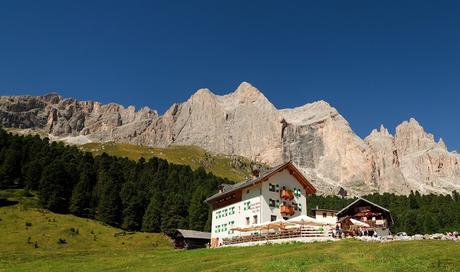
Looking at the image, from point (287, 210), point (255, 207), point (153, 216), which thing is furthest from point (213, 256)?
point (153, 216)

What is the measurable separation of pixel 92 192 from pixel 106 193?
239 inches

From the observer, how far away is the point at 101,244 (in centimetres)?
8906

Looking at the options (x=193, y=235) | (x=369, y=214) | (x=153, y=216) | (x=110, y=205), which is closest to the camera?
(x=369, y=214)

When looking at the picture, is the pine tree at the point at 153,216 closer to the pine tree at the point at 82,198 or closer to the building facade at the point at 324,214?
the pine tree at the point at 82,198

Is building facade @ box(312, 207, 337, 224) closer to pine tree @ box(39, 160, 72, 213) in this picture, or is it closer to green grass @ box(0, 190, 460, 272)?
green grass @ box(0, 190, 460, 272)

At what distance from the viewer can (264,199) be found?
77.5 m

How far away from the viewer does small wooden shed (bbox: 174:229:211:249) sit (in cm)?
8962

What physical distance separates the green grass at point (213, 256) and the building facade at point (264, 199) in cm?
1805

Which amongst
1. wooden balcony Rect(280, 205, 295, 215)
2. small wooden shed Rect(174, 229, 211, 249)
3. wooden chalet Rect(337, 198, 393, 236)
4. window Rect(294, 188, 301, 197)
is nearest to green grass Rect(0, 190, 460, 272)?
small wooden shed Rect(174, 229, 211, 249)

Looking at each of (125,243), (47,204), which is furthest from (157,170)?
(125,243)

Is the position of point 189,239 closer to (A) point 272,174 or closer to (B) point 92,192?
(A) point 272,174

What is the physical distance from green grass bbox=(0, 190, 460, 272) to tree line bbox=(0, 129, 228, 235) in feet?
59.3

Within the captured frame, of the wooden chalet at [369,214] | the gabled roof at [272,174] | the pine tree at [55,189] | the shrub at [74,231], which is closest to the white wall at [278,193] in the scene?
the gabled roof at [272,174]

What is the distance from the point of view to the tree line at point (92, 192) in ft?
380
